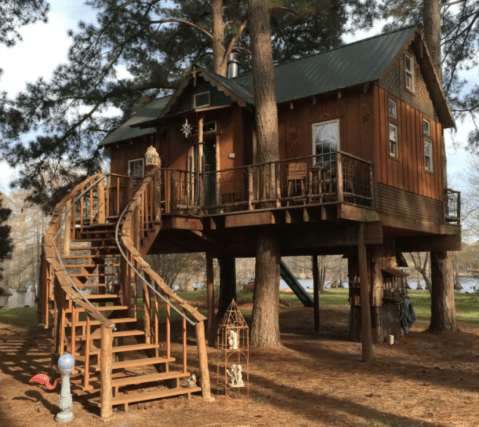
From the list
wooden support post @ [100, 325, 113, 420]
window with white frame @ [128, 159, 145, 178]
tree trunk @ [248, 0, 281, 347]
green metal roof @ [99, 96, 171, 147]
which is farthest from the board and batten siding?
window with white frame @ [128, 159, 145, 178]

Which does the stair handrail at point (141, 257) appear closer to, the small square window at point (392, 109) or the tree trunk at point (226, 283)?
the small square window at point (392, 109)

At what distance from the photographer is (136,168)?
60.8 ft

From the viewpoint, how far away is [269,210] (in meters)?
12.1

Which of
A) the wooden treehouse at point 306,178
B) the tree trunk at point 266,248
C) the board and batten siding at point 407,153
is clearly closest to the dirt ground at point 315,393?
→ the tree trunk at point 266,248

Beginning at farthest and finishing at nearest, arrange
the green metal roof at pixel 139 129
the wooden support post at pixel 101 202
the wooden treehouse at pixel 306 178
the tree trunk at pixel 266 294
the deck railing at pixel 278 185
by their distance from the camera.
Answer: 1. the green metal roof at pixel 139 129
2. the tree trunk at pixel 266 294
3. the deck railing at pixel 278 185
4. the wooden support post at pixel 101 202
5. the wooden treehouse at pixel 306 178

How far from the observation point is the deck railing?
12.1 metres

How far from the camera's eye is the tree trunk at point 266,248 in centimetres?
1328

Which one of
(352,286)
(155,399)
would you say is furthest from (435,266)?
(155,399)

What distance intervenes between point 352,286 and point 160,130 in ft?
24.4

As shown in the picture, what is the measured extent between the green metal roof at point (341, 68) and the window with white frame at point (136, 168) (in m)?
4.54

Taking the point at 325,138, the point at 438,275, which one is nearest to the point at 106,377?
the point at 325,138

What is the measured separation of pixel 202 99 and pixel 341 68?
4099 millimetres

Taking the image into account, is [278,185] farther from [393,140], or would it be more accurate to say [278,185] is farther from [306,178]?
[393,140]

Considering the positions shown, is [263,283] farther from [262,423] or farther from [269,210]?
[262,423]
